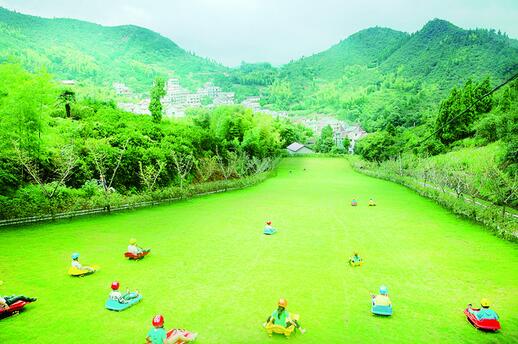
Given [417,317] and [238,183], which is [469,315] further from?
[238,183]

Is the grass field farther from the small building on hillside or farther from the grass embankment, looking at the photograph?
the small building on hillside

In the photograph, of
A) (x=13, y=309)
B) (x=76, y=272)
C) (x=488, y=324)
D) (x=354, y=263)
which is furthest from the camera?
(x=354, y=263)

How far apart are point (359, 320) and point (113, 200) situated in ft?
61.6

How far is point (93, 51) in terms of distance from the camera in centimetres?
10981

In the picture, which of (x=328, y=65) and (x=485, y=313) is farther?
(x=328, y=65)

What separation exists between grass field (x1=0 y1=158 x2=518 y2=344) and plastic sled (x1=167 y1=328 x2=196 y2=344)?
481mm

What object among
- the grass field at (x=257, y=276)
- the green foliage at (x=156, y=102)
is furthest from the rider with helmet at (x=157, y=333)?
the green foliage at (x=156, y=102)

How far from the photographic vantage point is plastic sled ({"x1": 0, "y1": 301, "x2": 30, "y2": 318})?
9.77 m

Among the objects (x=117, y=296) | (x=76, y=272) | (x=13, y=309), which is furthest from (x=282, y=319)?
(x=76, y=272)

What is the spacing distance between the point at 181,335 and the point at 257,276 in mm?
5191

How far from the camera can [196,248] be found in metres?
17.0

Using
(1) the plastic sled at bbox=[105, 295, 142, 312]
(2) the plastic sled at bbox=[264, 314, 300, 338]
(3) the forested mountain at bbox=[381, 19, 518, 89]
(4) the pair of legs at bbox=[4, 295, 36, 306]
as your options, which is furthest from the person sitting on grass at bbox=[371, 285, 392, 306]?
(3) the forested mountain at bbox=[381, 19, 518, 89]

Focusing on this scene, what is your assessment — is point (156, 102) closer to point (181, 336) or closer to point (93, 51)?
point (181, 336)

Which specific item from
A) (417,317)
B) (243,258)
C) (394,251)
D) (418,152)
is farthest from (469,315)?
(418,152)
